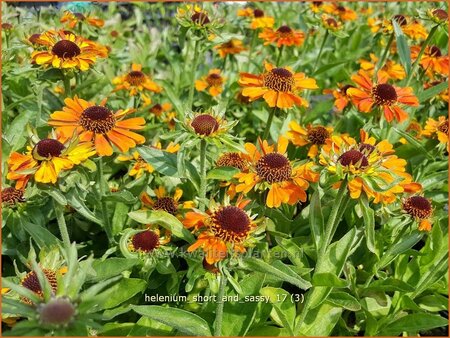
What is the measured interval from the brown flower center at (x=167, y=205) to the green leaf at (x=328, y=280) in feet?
1.94

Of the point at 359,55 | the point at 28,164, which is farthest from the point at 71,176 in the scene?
the point at 359,55

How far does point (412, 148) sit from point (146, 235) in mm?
1408

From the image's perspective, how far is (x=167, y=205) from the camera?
1.94m

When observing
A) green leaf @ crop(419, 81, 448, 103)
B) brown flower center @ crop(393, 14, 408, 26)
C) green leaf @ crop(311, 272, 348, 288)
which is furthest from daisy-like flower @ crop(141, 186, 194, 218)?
brown flower center @ crop(393, 14, 408, 26)

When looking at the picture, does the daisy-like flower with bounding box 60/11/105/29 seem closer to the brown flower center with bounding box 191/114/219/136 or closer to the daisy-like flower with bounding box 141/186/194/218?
the daisy-like flower with bounding box 141/186/194/218

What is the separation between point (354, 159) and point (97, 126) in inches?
32.6

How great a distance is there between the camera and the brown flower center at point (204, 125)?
1614 millimetres

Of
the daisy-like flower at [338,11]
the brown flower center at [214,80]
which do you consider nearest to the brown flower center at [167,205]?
the brown flower center at [214,80]

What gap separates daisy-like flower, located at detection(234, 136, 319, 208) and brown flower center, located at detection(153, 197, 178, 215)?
Result: 1.04 ft

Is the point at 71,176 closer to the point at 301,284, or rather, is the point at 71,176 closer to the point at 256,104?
the point at 301,284

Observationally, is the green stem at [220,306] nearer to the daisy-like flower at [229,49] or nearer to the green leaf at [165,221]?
the green leaf at [165,221]

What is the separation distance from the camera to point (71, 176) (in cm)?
150

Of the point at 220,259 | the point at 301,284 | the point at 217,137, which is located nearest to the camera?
the point at 220,259

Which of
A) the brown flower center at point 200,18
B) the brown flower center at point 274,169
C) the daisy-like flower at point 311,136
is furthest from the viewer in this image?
the brown flower center at point 200,18
